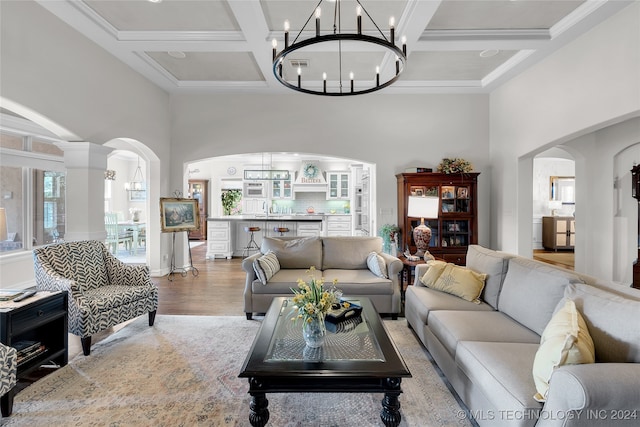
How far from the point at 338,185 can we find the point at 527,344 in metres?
8.41

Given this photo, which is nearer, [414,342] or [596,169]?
[414,342]

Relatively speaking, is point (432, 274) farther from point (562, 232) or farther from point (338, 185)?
point (562, 232)

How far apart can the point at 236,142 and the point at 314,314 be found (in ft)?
14.9

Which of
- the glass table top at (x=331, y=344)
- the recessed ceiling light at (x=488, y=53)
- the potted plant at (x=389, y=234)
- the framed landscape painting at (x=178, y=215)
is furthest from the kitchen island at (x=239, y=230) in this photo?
the glass table top at (x=331, y=344)

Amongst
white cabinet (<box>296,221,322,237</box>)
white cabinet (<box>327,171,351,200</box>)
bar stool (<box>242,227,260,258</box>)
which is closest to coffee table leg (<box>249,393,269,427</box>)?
white cabinet (<box>296,221,322,237</box>)

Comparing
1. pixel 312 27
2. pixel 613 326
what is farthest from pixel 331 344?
pixel 312 27

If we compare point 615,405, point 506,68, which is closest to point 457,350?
point 615,405

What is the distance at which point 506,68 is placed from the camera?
15.6 ft

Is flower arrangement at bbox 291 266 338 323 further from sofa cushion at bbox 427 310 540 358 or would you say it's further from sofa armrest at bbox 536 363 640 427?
sofa armrest at bbox 536 363 640 427

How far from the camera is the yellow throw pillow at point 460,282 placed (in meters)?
2.83

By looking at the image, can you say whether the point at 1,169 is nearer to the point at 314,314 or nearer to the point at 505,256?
the point at 314,314

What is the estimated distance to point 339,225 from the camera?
31.2 feet

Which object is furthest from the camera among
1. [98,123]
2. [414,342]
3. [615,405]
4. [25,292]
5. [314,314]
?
[98,123]

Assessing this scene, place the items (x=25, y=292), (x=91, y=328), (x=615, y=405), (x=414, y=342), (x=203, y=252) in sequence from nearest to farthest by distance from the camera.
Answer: (x=615, y=405) → (x=25, y=292) → (x=91, y=328) → (x=414, y=342) → (x=203, y=252)
